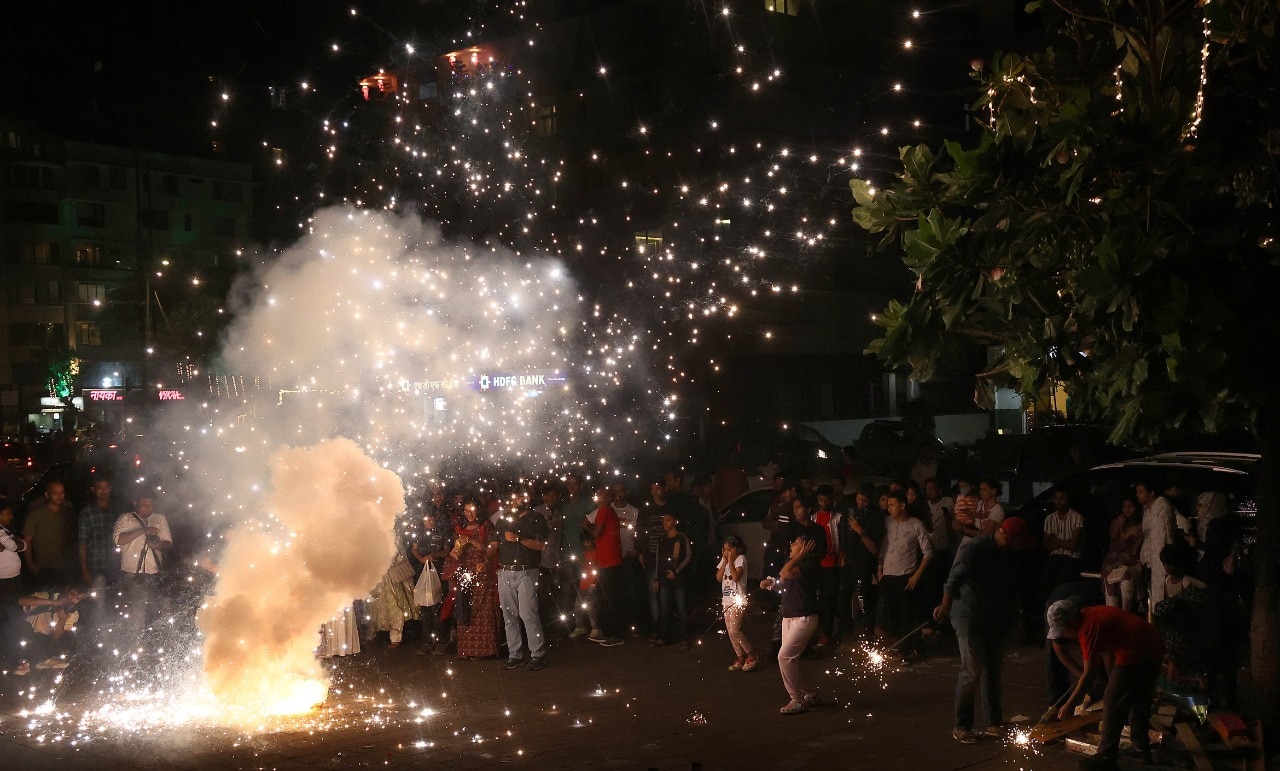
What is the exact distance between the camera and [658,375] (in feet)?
82.8

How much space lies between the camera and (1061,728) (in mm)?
8188

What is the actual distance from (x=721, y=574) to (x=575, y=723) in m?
2.44

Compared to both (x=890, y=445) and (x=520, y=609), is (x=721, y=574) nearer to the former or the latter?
(x=520, y=609)

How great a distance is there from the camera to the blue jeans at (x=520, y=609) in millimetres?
11820

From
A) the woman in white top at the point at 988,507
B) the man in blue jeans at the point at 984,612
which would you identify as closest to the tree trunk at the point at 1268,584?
the man in blue jeans at the point at 984,612

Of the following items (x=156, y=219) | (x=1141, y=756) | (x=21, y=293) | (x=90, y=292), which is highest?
(x=156, y=219)

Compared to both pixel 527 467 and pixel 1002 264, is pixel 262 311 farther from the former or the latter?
pixel 1002 264

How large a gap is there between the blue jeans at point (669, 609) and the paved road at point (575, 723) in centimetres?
78

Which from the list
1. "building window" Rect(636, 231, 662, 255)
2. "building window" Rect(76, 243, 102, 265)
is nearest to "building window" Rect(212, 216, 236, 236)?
"building window" Rect(76, 243, 102, 265)

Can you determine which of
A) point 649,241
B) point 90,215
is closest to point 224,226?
point 90,215

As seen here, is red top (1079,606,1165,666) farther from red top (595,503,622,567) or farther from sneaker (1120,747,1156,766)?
red top (595,503,622,567)

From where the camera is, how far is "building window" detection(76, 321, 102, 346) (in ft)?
183

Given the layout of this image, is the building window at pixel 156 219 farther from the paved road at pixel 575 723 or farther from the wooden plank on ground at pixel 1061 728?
the wooden plank on ground at pixel 1061 728

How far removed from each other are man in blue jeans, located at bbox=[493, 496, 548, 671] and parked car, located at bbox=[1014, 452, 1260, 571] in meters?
5.16
